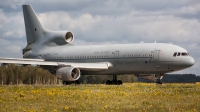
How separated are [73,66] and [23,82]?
8.97 meters

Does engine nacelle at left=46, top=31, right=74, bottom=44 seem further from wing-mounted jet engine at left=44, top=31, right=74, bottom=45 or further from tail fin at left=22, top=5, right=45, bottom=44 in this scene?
tail fin at left=22, top=5, right=45, bottom=44

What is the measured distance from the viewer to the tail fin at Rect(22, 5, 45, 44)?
54.5m

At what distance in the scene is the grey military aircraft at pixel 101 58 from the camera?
131ft

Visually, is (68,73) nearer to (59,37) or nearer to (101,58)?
(101,58)

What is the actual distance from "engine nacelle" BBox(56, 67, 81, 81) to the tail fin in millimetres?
13630

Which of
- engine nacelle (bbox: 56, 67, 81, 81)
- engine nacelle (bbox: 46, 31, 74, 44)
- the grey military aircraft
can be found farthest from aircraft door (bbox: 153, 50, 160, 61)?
engine nacelle (bbox: 46, 31, 74, 44)

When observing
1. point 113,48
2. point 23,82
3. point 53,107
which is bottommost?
point 53,107

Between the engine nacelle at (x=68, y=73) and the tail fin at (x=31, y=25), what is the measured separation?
1363 cm

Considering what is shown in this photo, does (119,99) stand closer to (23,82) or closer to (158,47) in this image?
(158,47)

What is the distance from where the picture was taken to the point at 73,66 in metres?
42.0

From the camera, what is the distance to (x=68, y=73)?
4028cm

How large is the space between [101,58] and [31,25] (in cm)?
1406

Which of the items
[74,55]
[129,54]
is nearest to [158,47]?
[129,54]

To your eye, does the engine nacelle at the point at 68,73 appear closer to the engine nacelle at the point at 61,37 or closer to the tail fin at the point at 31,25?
the engine nacelle at the point at 61,37
